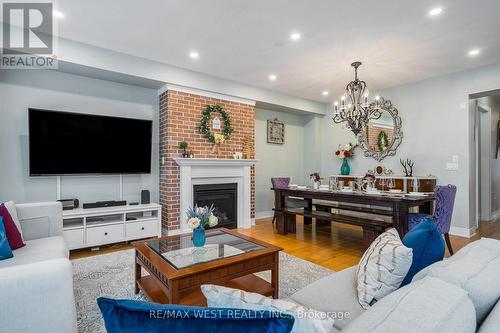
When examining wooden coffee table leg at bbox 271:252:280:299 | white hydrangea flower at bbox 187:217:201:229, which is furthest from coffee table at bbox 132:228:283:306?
white hydrangea flower at bbox 187:217:201:229

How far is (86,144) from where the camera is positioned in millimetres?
3711

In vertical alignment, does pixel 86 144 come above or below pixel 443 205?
above

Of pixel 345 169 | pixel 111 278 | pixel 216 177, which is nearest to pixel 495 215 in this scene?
pixel 345 169

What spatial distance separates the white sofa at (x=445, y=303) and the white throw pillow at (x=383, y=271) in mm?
76

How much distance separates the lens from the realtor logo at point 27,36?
106 inches

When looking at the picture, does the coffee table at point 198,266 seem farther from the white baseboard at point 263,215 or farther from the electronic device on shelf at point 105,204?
the white baseboard at point 263,215

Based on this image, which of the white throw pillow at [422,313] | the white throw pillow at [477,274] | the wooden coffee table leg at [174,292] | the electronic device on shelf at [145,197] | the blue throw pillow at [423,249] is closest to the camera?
the white throw pillow at [422,313]

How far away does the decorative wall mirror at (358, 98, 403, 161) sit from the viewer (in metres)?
5.07

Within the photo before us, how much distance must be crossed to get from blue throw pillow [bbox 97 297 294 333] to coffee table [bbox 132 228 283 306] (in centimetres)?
114

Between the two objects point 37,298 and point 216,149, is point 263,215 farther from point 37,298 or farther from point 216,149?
point 37,298

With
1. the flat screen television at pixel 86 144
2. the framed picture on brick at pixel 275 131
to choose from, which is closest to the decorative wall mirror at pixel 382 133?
the framed picture on brick at pixel 275 131

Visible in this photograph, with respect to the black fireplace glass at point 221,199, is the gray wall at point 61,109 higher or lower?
higher

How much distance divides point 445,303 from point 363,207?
3.54 m

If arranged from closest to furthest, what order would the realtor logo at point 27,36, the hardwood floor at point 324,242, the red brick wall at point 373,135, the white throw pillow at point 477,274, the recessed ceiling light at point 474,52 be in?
the white throw pillow at point 477,274
the realtor logo at point 27,36
the hardwood floor at point 324,242
the recessed ceiling light at point 474,52
the red brick wall at point 373,135
